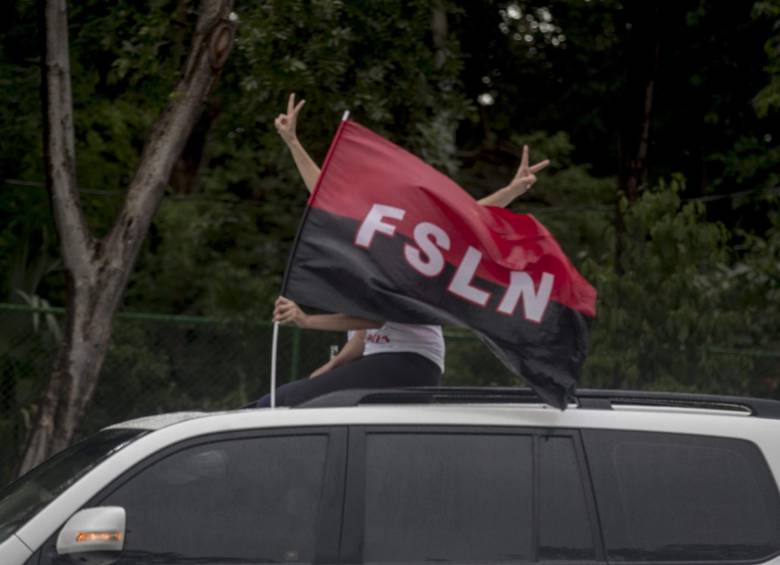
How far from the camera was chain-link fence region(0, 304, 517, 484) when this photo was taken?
11.8m

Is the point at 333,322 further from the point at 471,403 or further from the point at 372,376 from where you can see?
the point at 471,403

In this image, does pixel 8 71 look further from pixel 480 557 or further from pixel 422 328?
pixel 480 557

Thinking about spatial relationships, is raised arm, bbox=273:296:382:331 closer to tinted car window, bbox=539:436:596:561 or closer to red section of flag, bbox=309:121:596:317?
red section of flag, bbox=309:121:596:317

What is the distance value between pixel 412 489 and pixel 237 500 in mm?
577

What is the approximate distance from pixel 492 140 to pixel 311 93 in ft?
37.8

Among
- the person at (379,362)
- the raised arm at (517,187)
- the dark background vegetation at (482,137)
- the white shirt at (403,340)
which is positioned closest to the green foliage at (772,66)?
the dark background vegetation at (482,137)

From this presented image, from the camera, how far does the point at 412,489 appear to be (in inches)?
185

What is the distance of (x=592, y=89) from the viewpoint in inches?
774

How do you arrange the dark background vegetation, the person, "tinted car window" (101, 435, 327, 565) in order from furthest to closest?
the dark background vegetation → the person → "tinted car window" (101, 435, 327, 565)

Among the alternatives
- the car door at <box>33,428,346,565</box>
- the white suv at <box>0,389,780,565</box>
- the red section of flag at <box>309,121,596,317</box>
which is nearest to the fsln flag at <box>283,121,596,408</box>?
the red section of flag at <box>309,121,596,317</box>

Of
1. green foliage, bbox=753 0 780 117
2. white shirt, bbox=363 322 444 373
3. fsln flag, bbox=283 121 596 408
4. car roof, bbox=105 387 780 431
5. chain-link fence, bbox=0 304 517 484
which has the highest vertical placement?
green foliage, bbox=753 0 780 117

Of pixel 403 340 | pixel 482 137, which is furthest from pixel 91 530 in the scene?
pixel 482 137

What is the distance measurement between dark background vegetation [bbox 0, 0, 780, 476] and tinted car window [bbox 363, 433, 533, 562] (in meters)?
6.20

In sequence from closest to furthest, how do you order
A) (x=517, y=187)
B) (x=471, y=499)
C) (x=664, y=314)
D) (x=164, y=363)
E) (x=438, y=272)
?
(x=471, y=499) → (x=438, y=272) → (x=517, y=187) → (x=664, y=314) → (x=164, y=363)
